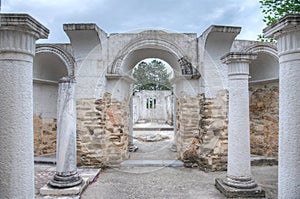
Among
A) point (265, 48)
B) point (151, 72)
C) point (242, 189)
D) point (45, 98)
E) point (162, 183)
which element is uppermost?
point (151, 72)

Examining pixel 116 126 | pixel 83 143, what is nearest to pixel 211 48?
pixel 116 126

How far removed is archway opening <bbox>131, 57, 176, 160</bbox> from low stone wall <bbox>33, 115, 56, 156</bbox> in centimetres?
289

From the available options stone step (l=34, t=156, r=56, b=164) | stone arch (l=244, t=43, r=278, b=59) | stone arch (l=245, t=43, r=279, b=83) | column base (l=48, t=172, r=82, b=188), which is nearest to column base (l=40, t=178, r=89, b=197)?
column base (l=48, t=172, r=82, b=188)

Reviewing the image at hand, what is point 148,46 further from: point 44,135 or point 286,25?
point 44,135

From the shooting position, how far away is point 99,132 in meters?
6.13

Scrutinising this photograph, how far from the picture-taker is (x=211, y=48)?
6062 mm

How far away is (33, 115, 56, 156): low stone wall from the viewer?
290 inches

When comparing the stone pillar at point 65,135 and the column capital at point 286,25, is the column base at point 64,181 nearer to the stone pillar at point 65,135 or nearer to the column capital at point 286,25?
the stone pillar at point 65,135

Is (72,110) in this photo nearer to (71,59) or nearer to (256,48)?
(71,59)

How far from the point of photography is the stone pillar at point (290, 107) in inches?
87.0

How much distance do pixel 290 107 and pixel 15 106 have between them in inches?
106

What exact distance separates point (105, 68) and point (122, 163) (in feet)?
9.13

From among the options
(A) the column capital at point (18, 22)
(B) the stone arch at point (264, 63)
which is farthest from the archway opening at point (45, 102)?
(B) the stone arch at point (264, 63)

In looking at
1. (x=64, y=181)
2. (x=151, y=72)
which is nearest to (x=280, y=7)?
(x=64, y=181)
